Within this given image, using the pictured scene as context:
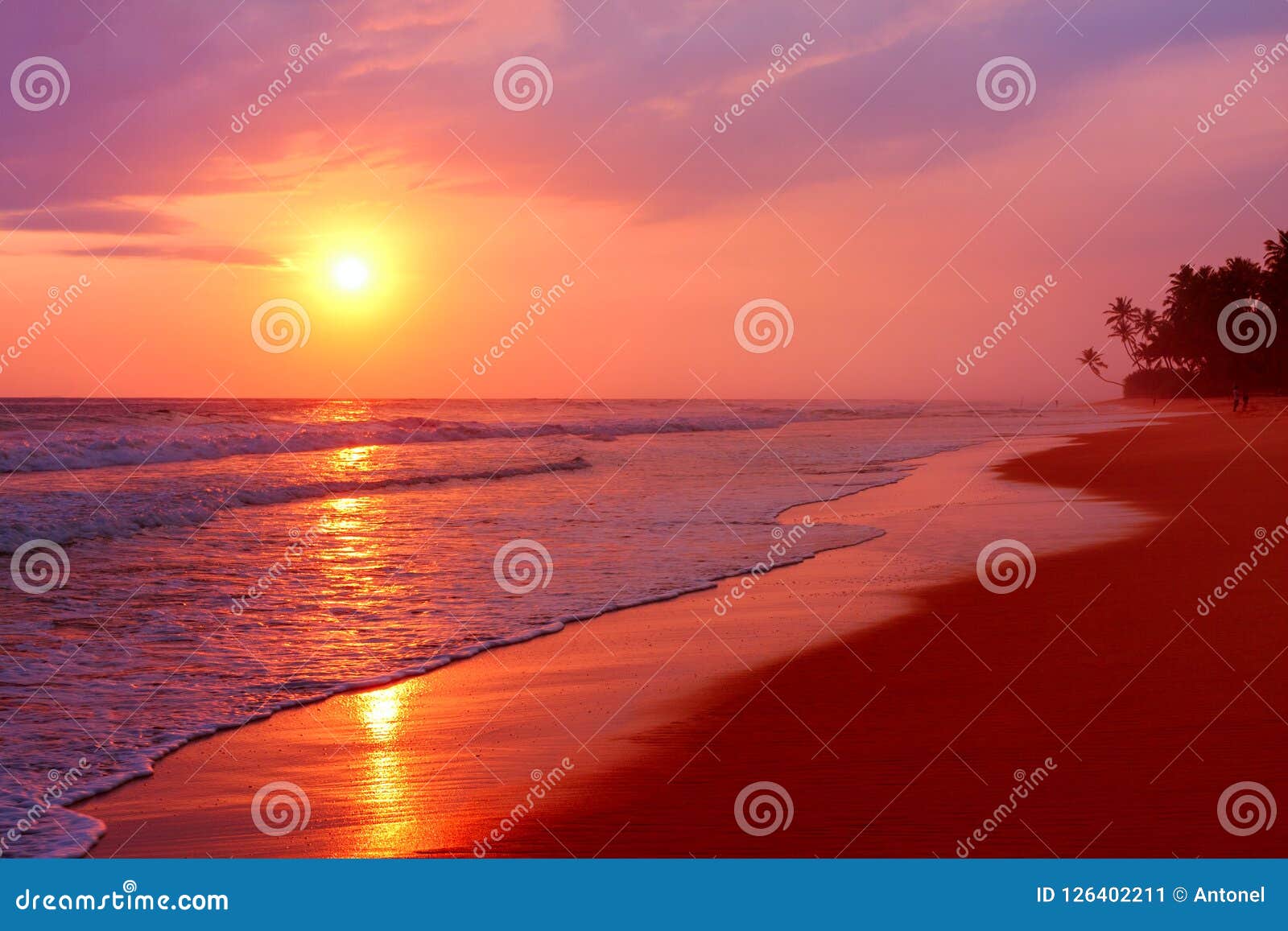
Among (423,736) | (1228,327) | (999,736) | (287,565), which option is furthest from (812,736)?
(1228,327)

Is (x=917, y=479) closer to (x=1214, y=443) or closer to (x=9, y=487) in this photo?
(x=1214, y=443)

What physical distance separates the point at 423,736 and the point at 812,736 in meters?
2.57

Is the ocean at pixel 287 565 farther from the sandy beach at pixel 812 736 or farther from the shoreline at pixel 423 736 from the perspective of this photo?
the sandy beach at pixel 812 736

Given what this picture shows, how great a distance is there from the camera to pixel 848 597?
1091 cm

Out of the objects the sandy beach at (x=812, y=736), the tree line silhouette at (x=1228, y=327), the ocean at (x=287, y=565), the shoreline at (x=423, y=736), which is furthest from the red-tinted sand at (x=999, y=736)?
the tree line silhouette at (x=1228, y=327)

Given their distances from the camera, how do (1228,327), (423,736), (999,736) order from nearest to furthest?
(999,736), (423,736), (1228,327)

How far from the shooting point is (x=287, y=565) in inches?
539

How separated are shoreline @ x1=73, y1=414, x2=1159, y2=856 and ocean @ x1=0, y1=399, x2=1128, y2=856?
0.80 ft

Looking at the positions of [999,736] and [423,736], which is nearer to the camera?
[999,736]

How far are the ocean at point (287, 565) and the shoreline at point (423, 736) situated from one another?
0.80 feet

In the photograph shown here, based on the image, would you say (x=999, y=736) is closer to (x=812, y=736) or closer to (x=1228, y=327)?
(x=812, y=736)

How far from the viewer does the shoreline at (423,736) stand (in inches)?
204

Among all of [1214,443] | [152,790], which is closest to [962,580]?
[152,790]

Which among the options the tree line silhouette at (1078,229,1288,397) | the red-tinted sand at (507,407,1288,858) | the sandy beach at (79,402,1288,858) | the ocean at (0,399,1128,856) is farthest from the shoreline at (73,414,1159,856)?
the tree line silhouette at (1078,229,1288,397)
